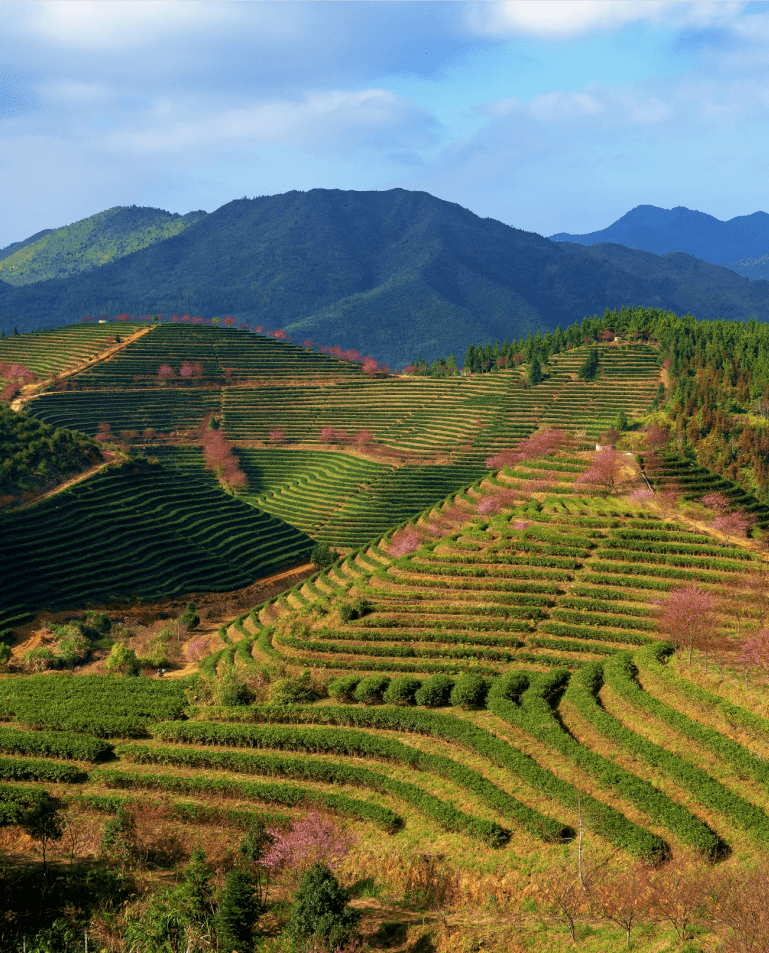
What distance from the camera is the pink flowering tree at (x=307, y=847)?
2344 centimetres

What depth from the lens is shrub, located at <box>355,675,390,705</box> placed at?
34875 mm

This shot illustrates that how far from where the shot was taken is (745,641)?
3362 cm

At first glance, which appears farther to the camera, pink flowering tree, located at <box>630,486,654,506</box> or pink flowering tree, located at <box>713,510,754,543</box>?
pink flowering tree, located at <box>630,486,654,506</box>

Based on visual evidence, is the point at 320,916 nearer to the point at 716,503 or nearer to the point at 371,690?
the point at 371,690

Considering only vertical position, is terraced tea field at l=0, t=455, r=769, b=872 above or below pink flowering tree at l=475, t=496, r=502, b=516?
below

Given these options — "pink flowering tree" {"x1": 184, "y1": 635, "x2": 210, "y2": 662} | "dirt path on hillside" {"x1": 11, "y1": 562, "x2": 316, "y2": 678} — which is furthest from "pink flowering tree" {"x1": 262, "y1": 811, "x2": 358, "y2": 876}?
"pink flowering tree" {"x1": 184, "y1": 635, "x2": 210, "y2": 662}

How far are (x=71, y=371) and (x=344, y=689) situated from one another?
107 m

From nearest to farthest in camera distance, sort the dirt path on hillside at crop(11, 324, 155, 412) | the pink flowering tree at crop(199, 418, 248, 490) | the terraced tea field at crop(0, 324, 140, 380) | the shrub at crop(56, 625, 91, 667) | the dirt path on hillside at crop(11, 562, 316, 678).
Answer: the shrub at crop(56, 625, 91, 667) → the dirt path on hillside at crop(11, 562, 316, 678) → the pink flowering tree at crop(199, 418, 248, 490) → the dirt path on hillside at crop(11, 324, 155, 412) → the terraced tea field at crop(0, 324, 140, 380)

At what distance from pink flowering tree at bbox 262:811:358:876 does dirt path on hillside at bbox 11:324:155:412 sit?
314 ft

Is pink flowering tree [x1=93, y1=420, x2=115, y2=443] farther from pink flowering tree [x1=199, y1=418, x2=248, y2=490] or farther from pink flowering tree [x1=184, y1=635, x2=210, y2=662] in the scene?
pink flowering tree [x1=184, y1=635, x2=210, y2=662]

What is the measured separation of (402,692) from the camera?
34250 millimetres

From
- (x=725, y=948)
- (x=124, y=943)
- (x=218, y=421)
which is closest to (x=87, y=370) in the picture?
(x=218, y=421)

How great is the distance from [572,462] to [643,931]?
3822cm

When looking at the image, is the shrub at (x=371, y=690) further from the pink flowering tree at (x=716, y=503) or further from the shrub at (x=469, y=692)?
the pink flowering tree at (x=716, y=503)
